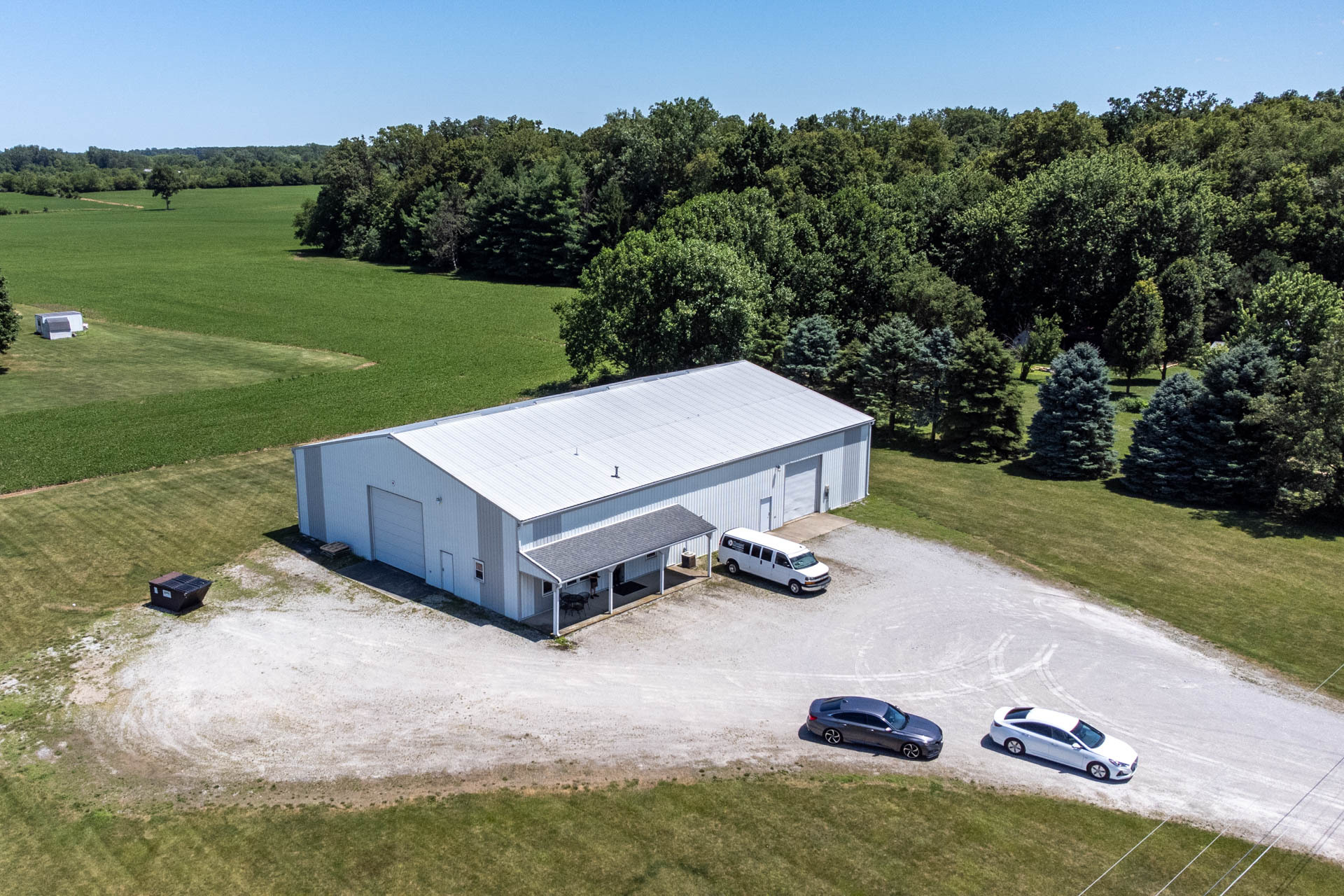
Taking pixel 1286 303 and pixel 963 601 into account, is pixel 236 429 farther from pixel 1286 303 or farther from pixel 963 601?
pixel 1286 303

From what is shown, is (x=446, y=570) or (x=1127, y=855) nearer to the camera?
(x=1127, y=855)

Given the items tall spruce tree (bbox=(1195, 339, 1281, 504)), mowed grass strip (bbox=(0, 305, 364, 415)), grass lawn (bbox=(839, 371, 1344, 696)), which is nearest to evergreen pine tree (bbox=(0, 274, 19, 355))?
mowed grass strip (bbox=(0, 305, 364, 415))

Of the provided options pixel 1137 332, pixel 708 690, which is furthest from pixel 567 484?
pixel 1137 332

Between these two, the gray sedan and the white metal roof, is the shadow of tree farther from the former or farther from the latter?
the gray sedan

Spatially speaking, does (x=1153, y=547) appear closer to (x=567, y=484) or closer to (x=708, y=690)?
(x=708, y=690)

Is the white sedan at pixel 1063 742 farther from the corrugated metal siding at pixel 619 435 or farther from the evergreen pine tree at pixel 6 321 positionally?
the evergreen pine tree at pixel 6 321

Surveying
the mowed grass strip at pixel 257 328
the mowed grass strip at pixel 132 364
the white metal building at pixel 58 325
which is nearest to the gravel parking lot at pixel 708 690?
the mowed grass strip at pixel 257 328

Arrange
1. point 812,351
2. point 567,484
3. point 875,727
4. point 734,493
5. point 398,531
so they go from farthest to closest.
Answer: point 812,351 < point 734,493 < point 398,531 < point 567,484 < point 875,727
